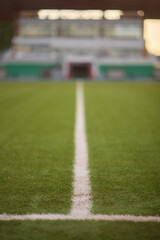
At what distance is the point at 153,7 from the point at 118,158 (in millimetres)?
15196

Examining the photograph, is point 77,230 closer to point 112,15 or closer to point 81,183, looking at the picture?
point 81,183

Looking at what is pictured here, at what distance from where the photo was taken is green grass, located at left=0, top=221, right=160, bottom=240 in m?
1.56

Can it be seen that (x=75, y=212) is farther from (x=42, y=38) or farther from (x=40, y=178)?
(x=42, y=38)

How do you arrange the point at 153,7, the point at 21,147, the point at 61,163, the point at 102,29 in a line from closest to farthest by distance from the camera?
the point at 61,163
the point at 21,147
the point at 153,7
the point at 102,29

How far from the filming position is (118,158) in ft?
10.3

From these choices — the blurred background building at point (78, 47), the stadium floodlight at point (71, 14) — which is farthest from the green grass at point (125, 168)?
the stadium floodlight at point (71, 14)

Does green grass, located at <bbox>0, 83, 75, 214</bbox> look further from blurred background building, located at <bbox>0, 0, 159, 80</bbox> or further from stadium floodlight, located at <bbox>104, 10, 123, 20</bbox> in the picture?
stadium floodlight, located at <bbox>104, 10, 123, 20</bbox>

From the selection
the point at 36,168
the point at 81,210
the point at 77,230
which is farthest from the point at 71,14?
the point at 77,230

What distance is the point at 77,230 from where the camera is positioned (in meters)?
1.64

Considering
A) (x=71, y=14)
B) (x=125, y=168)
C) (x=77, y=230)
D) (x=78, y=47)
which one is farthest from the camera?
(x=71, y=14)

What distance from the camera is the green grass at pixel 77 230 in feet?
5.13

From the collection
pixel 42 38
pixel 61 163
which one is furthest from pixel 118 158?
pixel 42 38

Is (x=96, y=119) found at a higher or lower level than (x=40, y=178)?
lower

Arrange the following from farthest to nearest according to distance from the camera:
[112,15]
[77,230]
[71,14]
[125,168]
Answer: [71,14] → [112,15] → [125,168] → [77,230]
